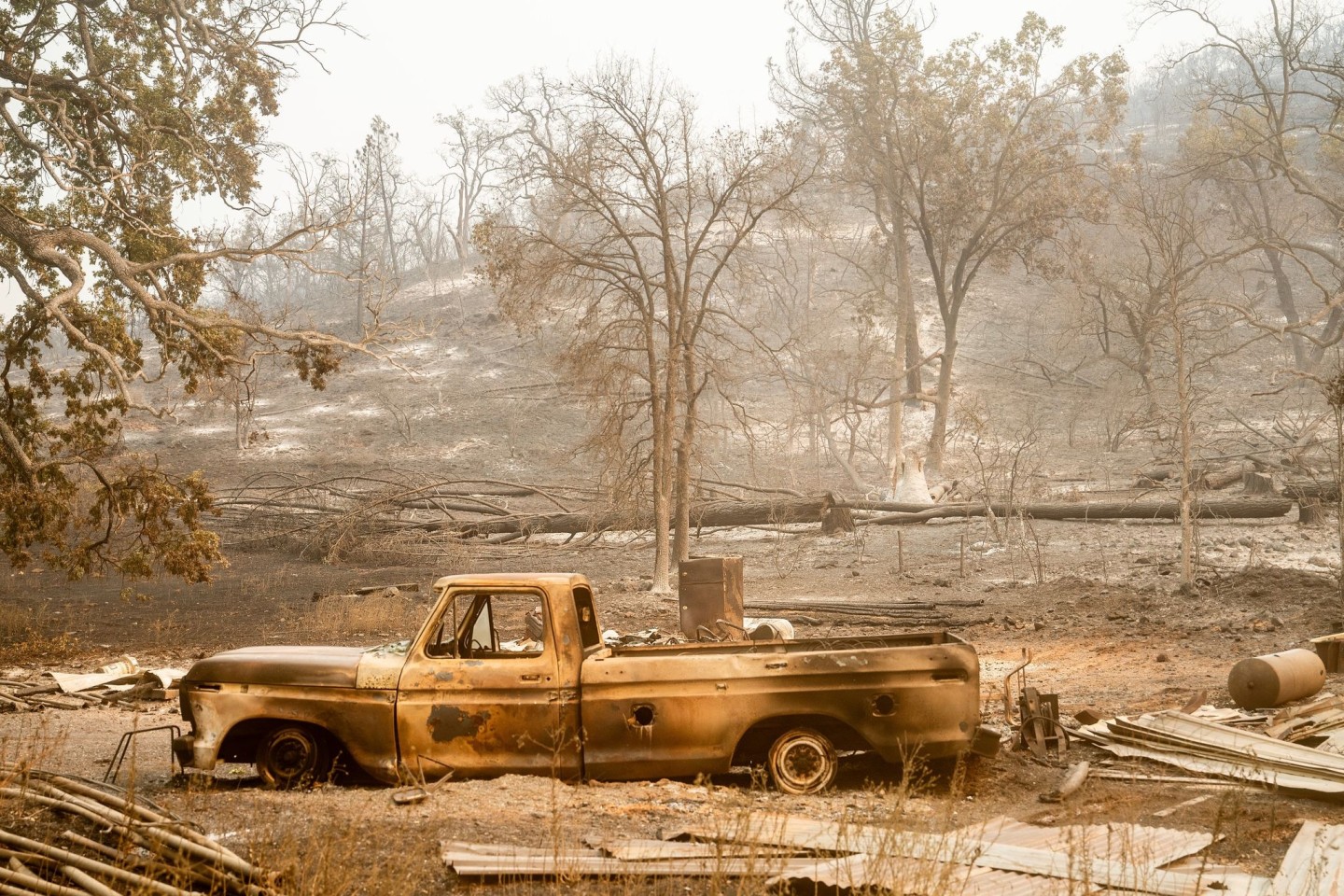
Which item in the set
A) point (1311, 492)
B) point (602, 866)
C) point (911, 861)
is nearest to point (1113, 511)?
point (1311, 492)

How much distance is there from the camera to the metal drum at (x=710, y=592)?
48.1 feet

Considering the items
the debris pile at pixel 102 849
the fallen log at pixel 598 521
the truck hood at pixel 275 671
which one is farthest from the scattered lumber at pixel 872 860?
the fallen log at pixel 598 521

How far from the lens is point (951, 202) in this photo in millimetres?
36781

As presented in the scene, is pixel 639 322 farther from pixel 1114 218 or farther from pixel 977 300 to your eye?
pixel 1114 218

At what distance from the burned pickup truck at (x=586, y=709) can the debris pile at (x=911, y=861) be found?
4.46ft

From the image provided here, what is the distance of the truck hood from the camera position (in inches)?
297

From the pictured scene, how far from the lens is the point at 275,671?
761cm

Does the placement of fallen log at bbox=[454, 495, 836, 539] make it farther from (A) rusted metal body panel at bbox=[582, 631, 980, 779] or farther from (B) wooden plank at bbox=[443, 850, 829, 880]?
(B) wooden plank at bbox=[443, 850, 829, 880]

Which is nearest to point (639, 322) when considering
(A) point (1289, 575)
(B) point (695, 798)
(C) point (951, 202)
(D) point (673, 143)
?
(D) point (673, 143)

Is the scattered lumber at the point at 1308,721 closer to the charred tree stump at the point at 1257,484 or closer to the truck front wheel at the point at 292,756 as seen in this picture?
the truck front wheel at the point at 292,756

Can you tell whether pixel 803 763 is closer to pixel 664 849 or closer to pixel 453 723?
pixel 664 849

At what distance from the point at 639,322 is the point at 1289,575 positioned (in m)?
12.1

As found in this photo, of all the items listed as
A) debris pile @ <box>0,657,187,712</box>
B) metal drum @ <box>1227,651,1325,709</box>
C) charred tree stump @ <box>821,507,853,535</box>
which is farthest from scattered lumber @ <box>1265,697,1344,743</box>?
charred tree stump @ <box>821,507,853,535</box>

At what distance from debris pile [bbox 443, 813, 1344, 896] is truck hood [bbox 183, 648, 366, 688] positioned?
2145 millimetres
